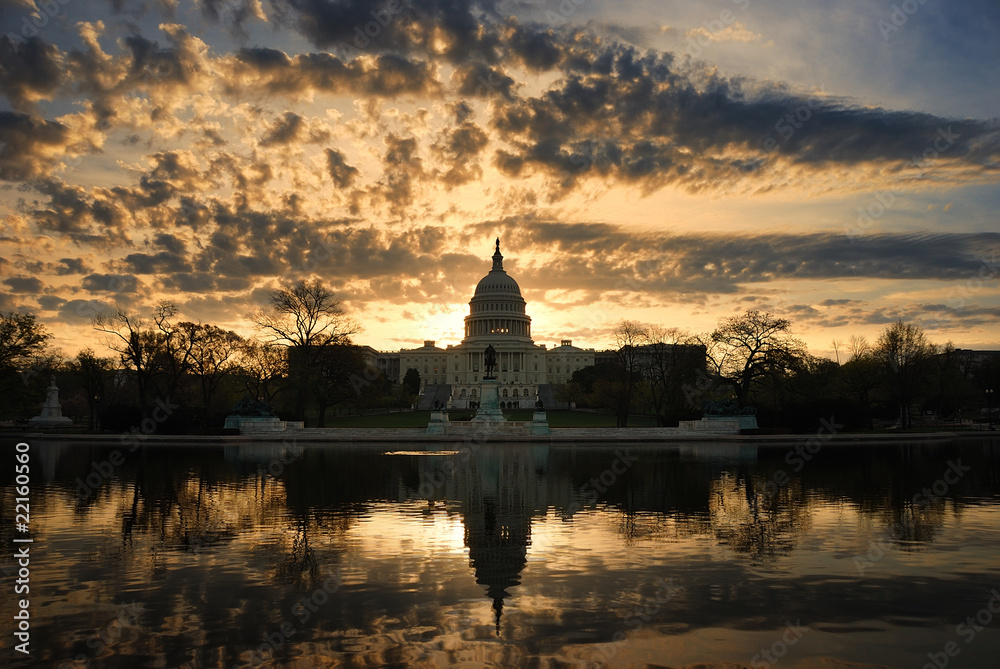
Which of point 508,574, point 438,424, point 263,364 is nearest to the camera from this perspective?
point 508,574

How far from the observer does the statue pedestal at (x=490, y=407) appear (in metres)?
58.1

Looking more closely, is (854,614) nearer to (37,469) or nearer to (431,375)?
(37,469)

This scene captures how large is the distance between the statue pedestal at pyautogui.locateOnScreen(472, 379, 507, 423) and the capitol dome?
10958 cm

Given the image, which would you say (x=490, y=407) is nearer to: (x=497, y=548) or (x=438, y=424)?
(x=438, y=424)

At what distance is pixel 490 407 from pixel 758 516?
43240 mm

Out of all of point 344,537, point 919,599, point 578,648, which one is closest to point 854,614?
point 919,599

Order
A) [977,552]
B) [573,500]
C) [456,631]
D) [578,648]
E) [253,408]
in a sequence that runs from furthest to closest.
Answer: [253,408] < [573,500] < [977,552] < [456,631] < [578,648]

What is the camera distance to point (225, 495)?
21.0 meters

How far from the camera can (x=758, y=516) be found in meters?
17.1

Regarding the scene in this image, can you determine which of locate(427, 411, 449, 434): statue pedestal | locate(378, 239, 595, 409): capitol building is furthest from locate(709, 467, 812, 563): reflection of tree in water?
locate(378, 239, 595, 409): capitol building

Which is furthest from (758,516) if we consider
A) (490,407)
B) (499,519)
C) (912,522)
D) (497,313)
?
(497,313)

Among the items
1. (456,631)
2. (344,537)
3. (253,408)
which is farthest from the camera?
(253,408)

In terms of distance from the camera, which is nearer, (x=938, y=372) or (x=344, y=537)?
(x=344, y=537)

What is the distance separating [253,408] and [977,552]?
50.9 meters
